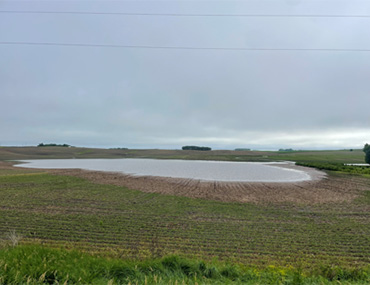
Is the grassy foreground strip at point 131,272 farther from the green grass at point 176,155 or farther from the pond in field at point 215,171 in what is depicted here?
the green grass at point 176,155

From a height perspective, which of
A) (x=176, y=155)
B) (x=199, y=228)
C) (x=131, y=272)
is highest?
(x=176, y=155)

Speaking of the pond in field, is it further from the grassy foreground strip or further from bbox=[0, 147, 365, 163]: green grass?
bbox=[0, 147, 365, 163]: green grass

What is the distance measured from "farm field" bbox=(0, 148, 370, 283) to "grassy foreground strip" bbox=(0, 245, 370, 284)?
1.28m

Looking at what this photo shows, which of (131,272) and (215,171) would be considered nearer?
(131,272)

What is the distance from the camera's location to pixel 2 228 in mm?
9750

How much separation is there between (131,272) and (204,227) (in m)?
6.01

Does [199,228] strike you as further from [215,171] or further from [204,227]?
[215,171]

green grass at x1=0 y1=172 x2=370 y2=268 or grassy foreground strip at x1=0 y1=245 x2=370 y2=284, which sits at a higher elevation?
grassy foreground strip at x1=0 y1=245 x2=370 y2=284

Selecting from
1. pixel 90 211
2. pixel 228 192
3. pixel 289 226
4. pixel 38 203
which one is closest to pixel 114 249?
pixel 90 211

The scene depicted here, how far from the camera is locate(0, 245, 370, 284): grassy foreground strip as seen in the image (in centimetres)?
393

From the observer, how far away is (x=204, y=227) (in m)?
10.3

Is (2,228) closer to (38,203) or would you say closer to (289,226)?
(38,203)

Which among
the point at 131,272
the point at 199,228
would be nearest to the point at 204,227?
Answer: the point at 199,228

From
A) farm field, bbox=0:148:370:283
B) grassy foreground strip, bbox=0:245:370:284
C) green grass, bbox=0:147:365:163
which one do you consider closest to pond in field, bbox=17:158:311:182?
farm field, bbox=0:148:370:283
